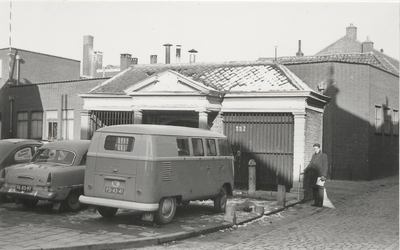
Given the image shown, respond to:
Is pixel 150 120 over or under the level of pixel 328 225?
over

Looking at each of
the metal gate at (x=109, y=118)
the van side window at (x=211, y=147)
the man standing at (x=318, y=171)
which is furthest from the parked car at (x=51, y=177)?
the man standing at (x=318, y=171)

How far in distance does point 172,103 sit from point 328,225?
7.65 metres

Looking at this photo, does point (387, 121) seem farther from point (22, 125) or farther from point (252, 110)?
point (22, 125)

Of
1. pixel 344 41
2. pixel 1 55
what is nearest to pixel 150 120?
pixel 1 55

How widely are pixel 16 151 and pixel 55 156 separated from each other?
167 cm

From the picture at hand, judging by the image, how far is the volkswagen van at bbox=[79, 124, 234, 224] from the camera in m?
9.65

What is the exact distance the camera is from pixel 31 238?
826 centimetres

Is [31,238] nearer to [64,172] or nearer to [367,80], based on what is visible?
[64,172]

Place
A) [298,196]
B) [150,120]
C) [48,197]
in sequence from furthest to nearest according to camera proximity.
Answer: [150,120] → [298,196] → [48,197]

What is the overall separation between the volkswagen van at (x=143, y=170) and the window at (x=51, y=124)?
20.1 meters

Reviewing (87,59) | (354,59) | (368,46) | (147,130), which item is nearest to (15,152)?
(147,130)

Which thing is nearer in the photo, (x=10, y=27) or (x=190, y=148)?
(x=10, y=27)

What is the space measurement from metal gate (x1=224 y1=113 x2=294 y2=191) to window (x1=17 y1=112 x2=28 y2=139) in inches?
742

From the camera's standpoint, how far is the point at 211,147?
11883mm
